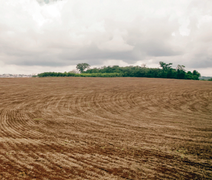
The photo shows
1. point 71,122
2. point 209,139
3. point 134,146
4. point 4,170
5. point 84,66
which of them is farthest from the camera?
point 84,66

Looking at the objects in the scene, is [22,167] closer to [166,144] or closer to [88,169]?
[88,169]

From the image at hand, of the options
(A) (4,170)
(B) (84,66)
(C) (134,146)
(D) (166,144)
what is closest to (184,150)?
(D) (166,144)

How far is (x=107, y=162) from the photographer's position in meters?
4.42

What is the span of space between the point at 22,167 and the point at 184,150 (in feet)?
15.5

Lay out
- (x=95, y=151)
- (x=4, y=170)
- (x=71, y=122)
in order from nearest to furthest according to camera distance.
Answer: (x=4, y=170) → (x=95, y=151) → (x=71, y=122)

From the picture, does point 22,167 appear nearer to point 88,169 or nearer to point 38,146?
point 38,146

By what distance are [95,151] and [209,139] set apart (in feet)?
14.3

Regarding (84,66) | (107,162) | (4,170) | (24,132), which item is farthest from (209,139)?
(84,66)

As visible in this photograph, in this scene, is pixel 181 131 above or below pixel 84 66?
below

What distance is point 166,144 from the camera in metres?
5.73

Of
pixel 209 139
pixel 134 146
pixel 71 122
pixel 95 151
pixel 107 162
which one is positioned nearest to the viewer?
pixel 107 162

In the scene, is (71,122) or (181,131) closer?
(181,131)

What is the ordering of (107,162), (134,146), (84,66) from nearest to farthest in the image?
(107,162) → (134,146) → (84,66)

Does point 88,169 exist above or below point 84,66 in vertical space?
below
